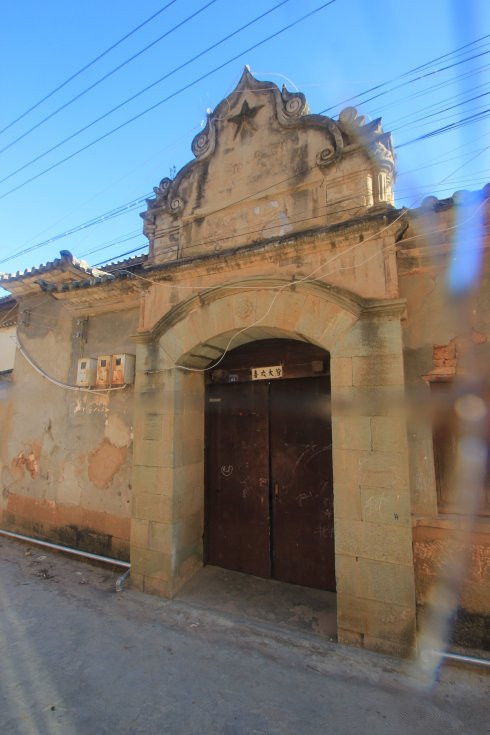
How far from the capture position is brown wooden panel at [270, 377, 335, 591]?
15.1 ft

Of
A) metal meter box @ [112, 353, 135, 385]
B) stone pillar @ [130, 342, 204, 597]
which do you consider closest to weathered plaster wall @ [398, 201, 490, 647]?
stone pillar @ [130, 342, 204, 597]

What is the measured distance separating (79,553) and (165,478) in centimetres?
221

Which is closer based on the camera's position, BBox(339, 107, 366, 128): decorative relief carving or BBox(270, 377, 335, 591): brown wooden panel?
BBox(339, 107, 366, 128): decorative relief carving

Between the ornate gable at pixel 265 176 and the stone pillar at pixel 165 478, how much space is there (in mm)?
1784

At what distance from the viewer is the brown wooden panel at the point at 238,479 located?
5.02 meters

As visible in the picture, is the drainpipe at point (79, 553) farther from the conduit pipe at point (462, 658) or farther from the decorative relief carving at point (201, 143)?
the decorative relief carving at point (201, 143)

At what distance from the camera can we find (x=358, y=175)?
13.5ft

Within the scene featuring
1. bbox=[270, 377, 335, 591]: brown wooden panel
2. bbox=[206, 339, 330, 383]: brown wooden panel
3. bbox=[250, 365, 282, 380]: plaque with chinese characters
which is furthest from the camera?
bbox=[250, 365, 282, 380]: plaque with chinese characters

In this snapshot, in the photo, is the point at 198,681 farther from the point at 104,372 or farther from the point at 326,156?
the point at 326,156

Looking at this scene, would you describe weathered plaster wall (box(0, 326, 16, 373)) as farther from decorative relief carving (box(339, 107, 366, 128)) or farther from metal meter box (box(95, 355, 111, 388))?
decorative relief carving (box(339, 107, 366, 128))

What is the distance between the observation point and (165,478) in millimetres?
4758

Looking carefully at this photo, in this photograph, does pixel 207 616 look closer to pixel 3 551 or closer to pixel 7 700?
pixel 7 700

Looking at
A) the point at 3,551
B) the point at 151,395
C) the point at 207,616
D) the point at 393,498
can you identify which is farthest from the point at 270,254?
the point at 3,551

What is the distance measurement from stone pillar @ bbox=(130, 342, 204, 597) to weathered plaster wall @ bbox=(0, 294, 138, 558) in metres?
0.60
